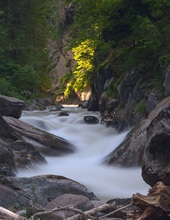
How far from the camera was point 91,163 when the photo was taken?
15.2 metres

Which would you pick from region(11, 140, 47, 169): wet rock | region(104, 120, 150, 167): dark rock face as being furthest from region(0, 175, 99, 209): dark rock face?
region(104, 120, 150, 167): dark rock face

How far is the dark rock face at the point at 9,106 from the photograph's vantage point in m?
18.6

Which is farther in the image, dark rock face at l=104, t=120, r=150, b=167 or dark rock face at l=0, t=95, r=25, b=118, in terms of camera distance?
dark rock face at l=0, t=95, r=25, b=118

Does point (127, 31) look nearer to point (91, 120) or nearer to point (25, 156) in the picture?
point (91, 120)

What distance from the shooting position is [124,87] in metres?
21.1

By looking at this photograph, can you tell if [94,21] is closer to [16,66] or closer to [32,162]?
[16,66]

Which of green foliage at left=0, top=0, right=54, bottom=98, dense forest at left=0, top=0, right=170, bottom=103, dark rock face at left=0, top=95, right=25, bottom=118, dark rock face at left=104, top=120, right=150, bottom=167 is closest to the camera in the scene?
dark rock face at left=104, top=120, right=150, bottom=167

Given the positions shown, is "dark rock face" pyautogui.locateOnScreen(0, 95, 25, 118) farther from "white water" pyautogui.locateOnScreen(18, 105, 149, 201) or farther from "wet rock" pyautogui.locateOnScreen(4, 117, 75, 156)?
"white water" pyautogui.locateOnScreen(18, 105, 149, 201)

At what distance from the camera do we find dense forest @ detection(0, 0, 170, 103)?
1962 cm

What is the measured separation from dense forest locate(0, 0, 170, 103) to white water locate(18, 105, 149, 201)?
109 inches

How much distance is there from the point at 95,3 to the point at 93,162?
10.2m

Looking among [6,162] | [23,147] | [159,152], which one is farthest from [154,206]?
[23,147]

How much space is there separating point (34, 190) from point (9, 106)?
10.2 metres

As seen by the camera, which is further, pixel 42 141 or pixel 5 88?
pixel 5 88
